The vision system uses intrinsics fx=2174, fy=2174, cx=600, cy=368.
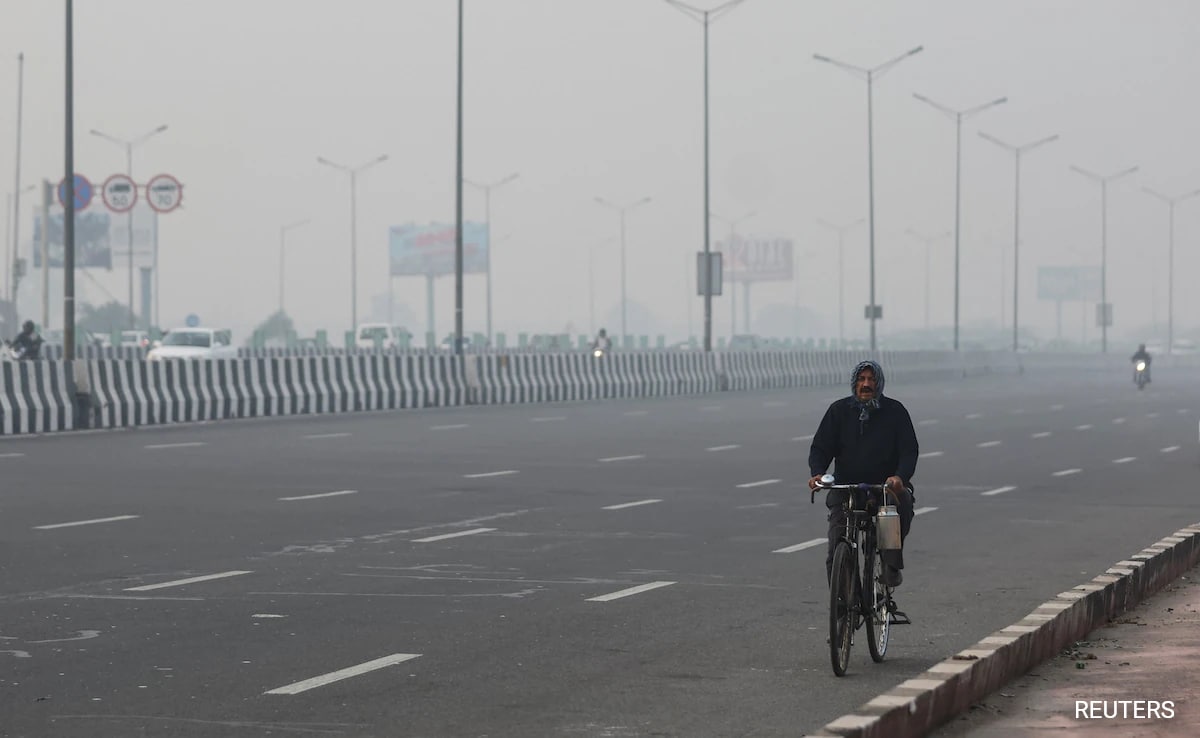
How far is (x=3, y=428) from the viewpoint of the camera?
30766 millimetres

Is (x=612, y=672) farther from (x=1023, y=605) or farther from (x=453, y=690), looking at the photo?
(x=1023, y=605)

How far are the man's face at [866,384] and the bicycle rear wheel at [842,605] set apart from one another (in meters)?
0.80

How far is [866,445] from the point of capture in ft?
33.2

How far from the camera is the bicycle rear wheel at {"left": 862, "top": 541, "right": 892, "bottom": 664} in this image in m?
9.98

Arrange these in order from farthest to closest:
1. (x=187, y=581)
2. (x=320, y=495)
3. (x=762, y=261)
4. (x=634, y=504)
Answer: (x=762, y=261)
(x=320, y=495)
(x=634, y=504)
(x=187, y=581)

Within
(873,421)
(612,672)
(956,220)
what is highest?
(956,220)

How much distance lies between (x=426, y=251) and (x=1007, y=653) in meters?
164

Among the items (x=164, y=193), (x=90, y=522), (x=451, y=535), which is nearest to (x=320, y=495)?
(x=90, y=522)

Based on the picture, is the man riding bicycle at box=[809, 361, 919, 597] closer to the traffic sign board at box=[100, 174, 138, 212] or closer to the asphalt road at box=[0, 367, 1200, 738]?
the asphalt road at box=[0, 367, 1200, 738]

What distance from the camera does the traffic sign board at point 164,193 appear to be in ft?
329

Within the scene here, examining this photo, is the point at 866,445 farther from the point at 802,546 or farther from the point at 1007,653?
the point at 802,546

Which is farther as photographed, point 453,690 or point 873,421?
point 873,421

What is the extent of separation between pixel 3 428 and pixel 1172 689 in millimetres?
24043

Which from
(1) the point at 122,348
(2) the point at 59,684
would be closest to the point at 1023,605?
(2) the point at 59,684
